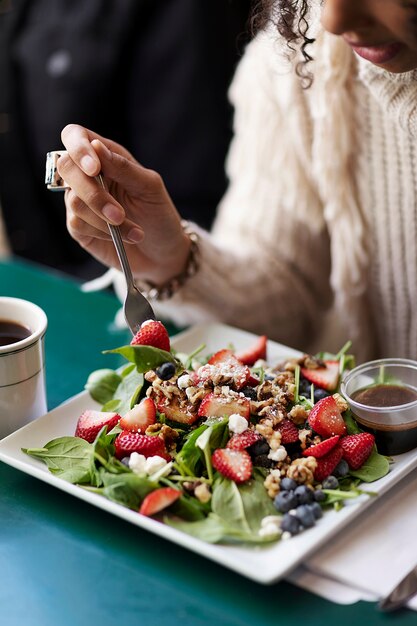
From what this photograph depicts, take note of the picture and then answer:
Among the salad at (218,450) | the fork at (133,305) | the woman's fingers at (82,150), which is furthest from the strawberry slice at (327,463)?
the woman's fingers at (82,150)

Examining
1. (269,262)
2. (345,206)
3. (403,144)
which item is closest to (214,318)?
(269,262)

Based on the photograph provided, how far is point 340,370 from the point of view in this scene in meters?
1.09

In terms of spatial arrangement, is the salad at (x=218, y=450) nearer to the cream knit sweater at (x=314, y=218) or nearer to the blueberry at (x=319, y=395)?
the blueberry at (x=319, y=395)

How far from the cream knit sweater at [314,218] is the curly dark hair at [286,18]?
0.22 m

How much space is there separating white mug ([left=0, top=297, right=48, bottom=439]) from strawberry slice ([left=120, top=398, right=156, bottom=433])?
142 mm

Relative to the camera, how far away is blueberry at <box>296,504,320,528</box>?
84cm

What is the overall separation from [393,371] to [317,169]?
432 mm

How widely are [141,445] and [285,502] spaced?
0.54 feet

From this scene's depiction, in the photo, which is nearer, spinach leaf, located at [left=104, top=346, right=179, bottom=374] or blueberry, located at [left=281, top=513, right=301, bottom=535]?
blueberry, located at [left=281, top=513, right=301, bottom=535]

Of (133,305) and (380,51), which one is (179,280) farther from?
(380,51)

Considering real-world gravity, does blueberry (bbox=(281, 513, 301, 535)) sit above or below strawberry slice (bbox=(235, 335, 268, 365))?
below

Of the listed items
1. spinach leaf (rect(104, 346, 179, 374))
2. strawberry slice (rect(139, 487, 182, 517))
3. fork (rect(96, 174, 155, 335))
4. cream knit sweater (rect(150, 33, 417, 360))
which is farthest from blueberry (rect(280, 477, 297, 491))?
cream knit sweater (rect(150, 33, 417, 360))

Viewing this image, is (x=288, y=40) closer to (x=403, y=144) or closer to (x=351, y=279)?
(x=403, y=144)

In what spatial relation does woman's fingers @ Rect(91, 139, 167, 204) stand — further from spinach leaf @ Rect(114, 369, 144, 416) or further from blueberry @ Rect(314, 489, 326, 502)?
blueberry @ Rect(314, 489, 326, 502)
